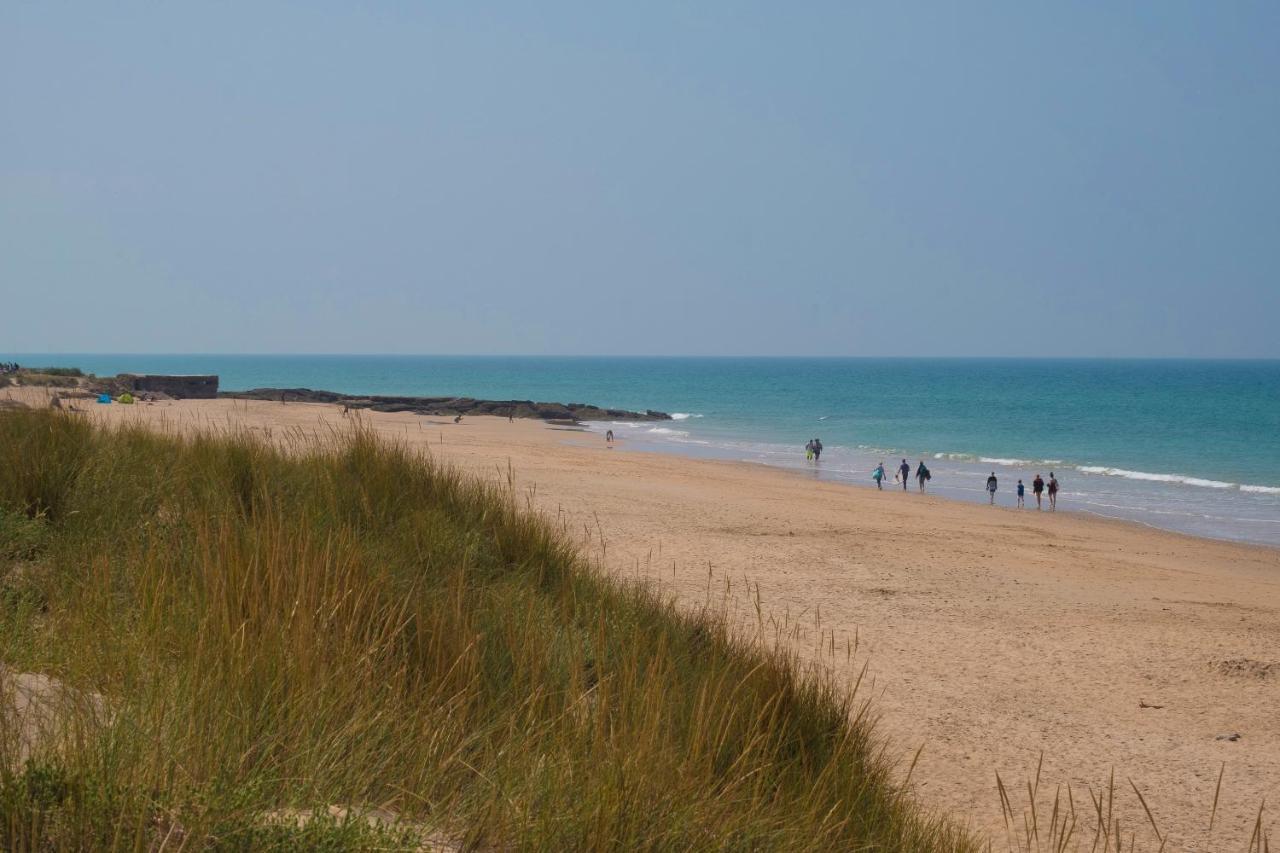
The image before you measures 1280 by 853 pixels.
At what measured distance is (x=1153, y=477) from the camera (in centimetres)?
3681

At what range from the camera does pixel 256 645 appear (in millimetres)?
3395

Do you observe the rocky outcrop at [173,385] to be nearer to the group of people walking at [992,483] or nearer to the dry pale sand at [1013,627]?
the group of people walking at [992,483]

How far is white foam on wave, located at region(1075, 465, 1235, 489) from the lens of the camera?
34688mm

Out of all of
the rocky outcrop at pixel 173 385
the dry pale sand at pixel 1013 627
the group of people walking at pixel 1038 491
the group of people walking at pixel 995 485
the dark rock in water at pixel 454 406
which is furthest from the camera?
the dark rock in water at pixel 454 406

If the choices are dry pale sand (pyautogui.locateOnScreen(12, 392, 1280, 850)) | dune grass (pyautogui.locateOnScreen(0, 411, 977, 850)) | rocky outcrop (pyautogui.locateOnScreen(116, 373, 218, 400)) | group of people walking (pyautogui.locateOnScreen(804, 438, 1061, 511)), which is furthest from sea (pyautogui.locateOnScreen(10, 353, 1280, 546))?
dune grass (pyautogui.locateOnScreen(0, 411, 977, 850))

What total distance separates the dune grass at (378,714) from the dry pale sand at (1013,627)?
3.85 ft

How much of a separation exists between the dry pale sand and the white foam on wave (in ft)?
44.9

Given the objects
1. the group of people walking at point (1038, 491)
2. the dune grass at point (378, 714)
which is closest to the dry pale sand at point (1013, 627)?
the dune grass at point (378, 714)

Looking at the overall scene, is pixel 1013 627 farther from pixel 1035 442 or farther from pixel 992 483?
pixel 1035 442

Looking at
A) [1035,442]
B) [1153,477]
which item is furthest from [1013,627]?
[1035,442]

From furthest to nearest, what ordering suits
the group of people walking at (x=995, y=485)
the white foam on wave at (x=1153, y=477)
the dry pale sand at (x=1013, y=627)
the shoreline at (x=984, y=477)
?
the white foam on wave at (x=1153, y=477) < the group of people walking at (x=995, y=485) < the shoreline at (x=984, y=477) < the dry pale sand at (x=1013, y=627)

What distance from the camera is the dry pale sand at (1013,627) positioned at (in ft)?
23.0

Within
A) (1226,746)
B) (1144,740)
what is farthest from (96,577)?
(1226,746)

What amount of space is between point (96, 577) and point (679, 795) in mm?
2558
